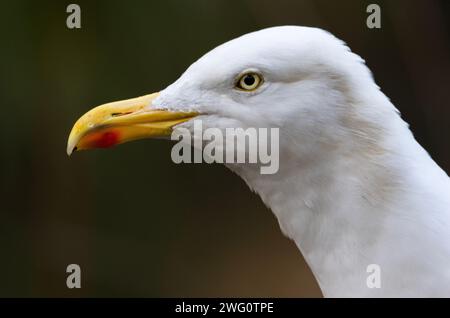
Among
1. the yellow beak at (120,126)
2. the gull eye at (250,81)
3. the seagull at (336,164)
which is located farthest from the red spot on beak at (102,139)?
the gull eye at (250,81)

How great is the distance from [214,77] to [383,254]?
0.66m

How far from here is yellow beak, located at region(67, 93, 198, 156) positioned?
2.50 metres

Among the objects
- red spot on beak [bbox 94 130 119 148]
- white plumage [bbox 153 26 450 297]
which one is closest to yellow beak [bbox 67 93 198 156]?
red spot on beak [bbox 94 130 119 148]

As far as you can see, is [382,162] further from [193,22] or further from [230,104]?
[193,22]

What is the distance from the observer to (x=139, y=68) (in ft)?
18.8

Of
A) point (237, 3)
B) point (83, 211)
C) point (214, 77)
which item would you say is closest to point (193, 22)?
point (237, 3)

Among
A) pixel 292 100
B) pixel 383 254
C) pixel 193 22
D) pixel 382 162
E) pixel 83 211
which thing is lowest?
pixel 383 254

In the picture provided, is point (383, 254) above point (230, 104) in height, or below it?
below

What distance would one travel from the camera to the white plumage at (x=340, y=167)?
2328mm

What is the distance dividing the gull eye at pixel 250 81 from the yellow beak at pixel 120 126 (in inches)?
6.6

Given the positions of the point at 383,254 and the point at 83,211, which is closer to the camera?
the point at 383,254

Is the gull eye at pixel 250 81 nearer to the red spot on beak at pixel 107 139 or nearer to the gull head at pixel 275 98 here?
the gull head at pixel 275 98

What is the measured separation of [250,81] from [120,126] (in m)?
0.39

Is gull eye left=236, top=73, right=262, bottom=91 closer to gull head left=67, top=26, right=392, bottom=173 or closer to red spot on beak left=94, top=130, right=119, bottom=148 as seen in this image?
gull head left=67, top=26, right=392, bottom=173
